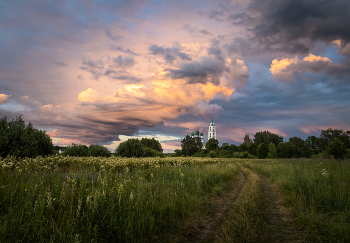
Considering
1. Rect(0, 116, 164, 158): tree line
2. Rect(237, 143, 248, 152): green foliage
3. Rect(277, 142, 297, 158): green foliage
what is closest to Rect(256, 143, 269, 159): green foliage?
Rect(277, 142, 297, 158): green foliage

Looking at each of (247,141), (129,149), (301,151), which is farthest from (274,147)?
(129,149)

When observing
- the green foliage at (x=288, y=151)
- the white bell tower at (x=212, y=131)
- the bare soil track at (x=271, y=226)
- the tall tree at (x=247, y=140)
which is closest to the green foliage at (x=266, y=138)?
the tall tree at (x=247, y=140)

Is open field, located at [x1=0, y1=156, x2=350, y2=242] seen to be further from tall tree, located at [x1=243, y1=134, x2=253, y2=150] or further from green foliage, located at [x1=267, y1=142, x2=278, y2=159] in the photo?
tall tree, located at [x1=243, y1=134, x2=253, y2=150]

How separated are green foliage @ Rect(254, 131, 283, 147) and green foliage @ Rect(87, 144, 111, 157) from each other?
344 ft

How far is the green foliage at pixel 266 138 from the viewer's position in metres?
109

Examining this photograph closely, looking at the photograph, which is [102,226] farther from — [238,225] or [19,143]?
[19,143]

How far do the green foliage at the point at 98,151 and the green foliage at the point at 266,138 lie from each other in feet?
344

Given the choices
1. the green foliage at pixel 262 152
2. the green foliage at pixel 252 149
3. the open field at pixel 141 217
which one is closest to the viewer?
the open field at pixel 141 217

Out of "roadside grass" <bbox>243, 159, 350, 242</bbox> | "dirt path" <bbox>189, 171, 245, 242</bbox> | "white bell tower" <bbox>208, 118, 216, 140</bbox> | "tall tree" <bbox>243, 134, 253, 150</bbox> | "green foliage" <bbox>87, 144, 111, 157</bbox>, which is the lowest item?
"dirt path" <bbox>189, 171, 245, 242</bbox>

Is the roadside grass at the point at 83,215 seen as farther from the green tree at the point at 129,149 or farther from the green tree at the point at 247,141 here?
the green tree at the point at 247,141

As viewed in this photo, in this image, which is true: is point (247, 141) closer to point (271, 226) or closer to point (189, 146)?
point (189, 146)

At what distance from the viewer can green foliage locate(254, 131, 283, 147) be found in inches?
4299

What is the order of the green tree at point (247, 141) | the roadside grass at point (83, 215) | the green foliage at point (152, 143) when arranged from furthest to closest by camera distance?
the green foliage at point (152, 143), the green tree at point (247, 141), the roadside grass at point (83, 215)

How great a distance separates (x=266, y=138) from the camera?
111m
